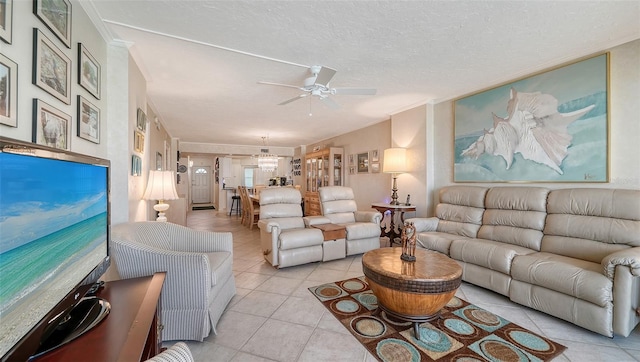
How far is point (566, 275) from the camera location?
6.50 feet

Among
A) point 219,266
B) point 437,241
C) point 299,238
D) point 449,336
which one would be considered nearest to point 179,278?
point 219,266

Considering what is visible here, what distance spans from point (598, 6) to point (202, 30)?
298 cm

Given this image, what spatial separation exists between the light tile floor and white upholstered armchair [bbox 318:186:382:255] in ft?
2.70

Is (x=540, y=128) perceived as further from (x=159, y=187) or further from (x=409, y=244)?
(x=159, y=187)

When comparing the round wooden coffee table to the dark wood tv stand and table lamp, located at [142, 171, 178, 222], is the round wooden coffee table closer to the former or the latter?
the dark wood tv stand

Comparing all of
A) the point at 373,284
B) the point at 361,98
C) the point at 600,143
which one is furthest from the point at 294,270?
the point at 600,143

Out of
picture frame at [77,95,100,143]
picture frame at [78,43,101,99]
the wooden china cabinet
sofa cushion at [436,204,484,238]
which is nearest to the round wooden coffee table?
sofa cushion at [436,204,484,238]

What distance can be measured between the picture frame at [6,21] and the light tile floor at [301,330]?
1.92m

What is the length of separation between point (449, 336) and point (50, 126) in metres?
2.89

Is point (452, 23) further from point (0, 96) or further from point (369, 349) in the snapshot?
point (0, 96)

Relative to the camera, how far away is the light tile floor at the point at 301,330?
1683 millimetres

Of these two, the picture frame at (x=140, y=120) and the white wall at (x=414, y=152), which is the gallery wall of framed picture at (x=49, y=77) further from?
the white wall at (x=414, y=152)

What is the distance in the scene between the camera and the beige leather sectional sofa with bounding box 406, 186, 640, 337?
181 centimetres

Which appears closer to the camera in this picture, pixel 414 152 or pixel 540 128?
pixel 540 128
